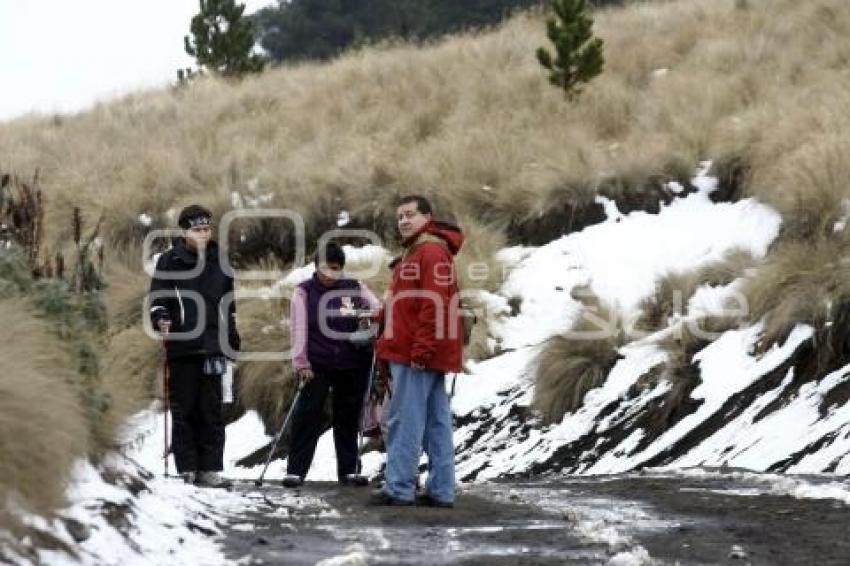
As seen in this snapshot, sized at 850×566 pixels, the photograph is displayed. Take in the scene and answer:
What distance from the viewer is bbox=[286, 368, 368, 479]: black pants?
33.4ft

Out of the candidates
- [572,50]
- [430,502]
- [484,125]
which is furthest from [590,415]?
[572,50]

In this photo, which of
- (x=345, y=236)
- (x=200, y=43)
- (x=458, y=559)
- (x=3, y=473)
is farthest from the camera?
(x=200, y=43)

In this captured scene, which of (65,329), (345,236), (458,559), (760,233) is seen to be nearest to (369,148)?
(345,236)

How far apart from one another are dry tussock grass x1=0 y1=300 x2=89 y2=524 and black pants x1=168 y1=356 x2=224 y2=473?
2.68m

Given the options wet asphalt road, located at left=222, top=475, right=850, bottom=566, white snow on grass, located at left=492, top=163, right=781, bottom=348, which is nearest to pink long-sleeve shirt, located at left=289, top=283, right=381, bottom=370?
wet asphalt road, located at left=222, top=475, right=850, bottom=566

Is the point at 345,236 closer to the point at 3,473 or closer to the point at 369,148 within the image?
the point at 369,148

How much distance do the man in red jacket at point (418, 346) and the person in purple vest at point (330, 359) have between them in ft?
5.54

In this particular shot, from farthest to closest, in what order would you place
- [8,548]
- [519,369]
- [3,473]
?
[519,369] < [3,473] < [8,548]

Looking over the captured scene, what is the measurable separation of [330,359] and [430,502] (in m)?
2.02

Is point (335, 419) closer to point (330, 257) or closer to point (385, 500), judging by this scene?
point (330, 257)

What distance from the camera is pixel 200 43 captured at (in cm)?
3127

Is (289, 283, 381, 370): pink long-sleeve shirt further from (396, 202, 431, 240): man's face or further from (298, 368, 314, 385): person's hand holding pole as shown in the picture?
(396, 202, 431, 240): man's face

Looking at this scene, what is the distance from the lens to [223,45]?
31.1 meters

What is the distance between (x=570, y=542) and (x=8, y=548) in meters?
2.51
